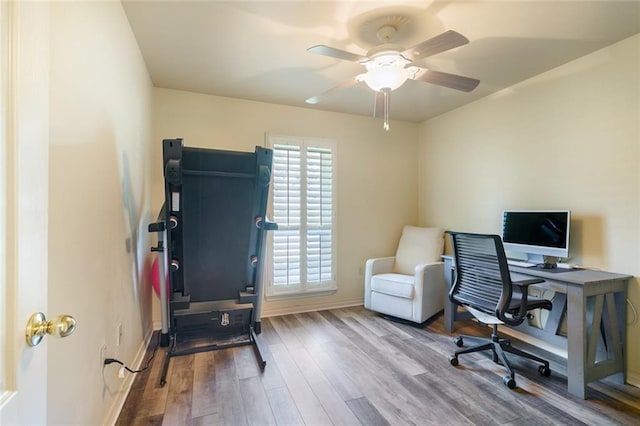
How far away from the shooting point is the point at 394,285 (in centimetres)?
328

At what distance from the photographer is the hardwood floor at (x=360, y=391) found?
1.79m

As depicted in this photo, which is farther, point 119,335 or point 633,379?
point 633,379

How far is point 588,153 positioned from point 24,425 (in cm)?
348

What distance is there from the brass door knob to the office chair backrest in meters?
2.36

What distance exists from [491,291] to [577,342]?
583 millimetres

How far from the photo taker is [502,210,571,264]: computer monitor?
244 centimetres

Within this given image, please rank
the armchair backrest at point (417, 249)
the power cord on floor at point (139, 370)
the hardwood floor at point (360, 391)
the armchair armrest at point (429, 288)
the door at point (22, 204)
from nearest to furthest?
the door at point (22, 204) → the power cord on floor at point (139, 370) → the hardwood floor at point (360, 391) → the armchair armrest at point (429, 288) → the armchair backrest at point (417, 249)

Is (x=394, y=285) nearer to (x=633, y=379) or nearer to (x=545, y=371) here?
(x=545, y=371)

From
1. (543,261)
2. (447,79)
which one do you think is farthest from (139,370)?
(543,261)

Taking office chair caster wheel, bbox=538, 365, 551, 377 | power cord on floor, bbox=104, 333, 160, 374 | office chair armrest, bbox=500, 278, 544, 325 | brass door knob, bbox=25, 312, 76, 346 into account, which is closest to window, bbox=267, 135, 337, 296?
power cord on floor, bbox=104, 333, 160, 374

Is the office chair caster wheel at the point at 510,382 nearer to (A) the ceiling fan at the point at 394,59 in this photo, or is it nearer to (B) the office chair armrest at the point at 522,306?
(B) the office chair armrest at the point at 522,306

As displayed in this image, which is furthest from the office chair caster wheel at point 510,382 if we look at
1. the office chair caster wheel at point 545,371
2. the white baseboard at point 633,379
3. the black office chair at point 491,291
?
the white baseboard at point 633,379

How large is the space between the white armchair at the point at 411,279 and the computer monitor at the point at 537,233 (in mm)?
795

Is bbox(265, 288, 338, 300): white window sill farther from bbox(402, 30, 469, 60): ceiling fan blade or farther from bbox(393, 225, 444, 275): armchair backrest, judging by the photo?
bbox(402, 30, 469, 60): ceiling fan blade
